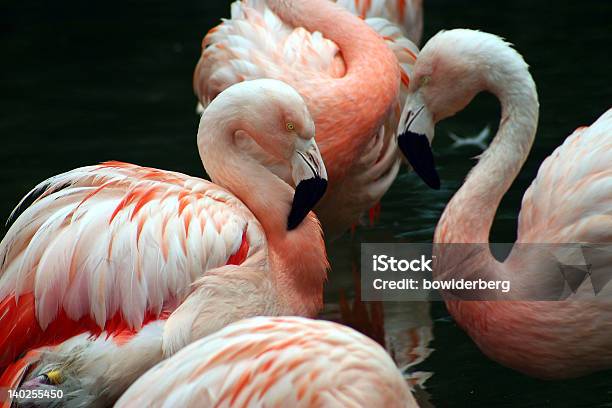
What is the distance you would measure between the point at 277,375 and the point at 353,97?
6.55 ft

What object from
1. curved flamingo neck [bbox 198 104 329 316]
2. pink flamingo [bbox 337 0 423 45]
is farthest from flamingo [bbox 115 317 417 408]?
pink flamingo [bbox 337 0 423 45]

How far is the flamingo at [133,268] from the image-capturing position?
3.43m

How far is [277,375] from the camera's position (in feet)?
8.80

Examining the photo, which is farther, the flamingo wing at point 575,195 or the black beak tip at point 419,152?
the black beak tip at point 419,152

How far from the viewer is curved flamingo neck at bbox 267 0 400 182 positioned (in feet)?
14.5

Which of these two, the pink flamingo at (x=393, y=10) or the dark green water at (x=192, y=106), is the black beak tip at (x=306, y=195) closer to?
the dark green water at (x=192, y=106)

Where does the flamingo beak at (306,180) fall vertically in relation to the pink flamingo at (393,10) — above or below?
below

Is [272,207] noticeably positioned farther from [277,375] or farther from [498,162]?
[277,375]

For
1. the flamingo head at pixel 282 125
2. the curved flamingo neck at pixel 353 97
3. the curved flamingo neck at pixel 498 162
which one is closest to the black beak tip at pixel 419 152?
the curved flamingo neck at pixel 498 162

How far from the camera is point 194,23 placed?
9.12 metres

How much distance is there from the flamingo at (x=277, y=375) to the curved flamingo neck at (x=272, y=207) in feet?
3.42

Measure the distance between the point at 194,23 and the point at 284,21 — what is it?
414cm

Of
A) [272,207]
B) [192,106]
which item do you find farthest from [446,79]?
[192,106]

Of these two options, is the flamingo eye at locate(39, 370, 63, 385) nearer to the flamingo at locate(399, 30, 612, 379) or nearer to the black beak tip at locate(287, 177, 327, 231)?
the black beak tip at locate(287, 177, 327, 231)
